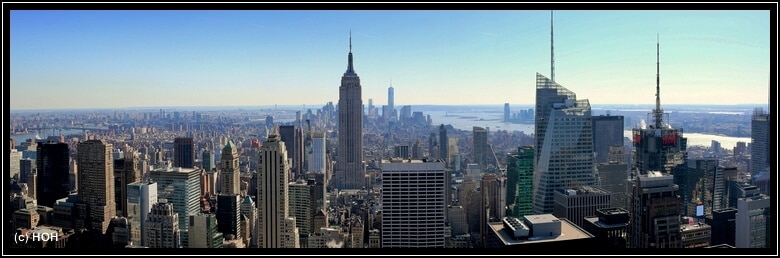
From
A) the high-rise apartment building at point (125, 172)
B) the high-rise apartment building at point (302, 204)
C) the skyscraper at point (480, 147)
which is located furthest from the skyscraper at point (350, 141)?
the high-rise apartment building at point (125, 172)

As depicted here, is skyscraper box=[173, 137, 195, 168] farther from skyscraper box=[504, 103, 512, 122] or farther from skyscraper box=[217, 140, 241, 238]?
skyscraper box=[504, 103, 512, 122]

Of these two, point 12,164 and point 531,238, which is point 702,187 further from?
point 12,164

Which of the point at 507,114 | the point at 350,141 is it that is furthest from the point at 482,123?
the point at 350,141

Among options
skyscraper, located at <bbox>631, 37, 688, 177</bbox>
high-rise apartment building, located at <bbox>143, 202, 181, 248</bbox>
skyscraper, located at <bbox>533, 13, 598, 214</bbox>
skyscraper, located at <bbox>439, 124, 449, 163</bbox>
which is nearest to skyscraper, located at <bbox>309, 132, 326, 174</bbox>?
skyscraper, located at <bbox>439, 124, 449, 163</bbox>
